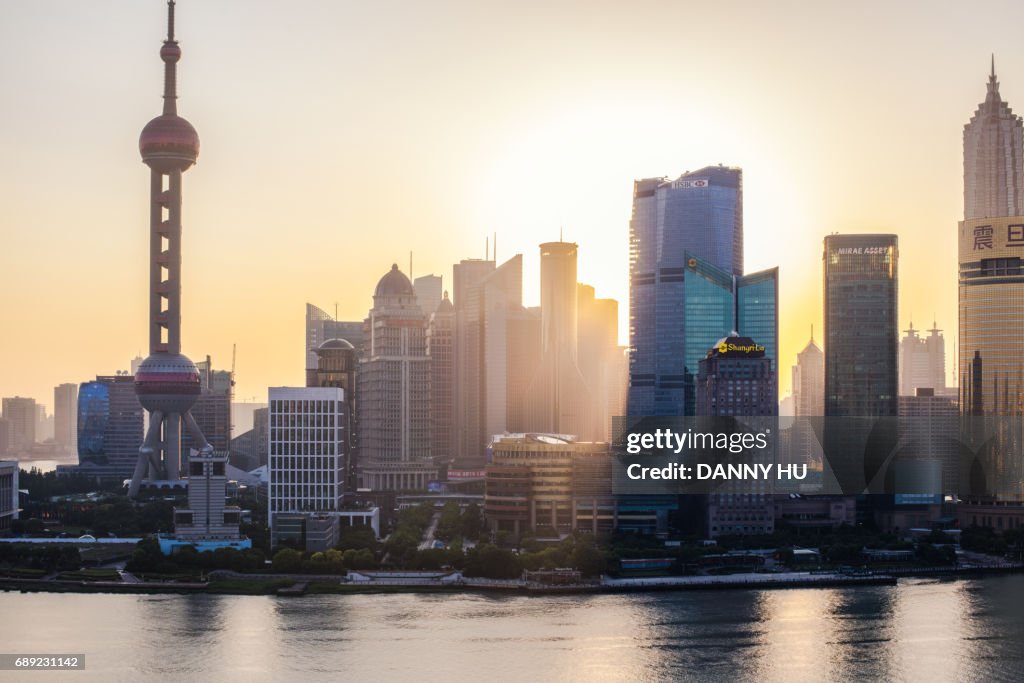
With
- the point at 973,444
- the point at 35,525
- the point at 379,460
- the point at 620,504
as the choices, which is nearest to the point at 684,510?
the point at 620,504

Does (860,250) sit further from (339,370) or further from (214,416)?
(214,416)

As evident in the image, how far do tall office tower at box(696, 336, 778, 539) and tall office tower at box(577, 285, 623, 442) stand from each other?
179ft

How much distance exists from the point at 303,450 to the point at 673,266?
138 ft

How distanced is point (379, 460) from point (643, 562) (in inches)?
1562

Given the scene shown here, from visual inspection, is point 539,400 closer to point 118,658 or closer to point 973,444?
point 973,444

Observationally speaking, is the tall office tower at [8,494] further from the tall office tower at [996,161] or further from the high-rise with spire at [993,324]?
the tall office tower at [996,161]

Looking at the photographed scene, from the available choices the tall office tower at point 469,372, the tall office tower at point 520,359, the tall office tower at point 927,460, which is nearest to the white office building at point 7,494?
the tall office tower at point 469,372

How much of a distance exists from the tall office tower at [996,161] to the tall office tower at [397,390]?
43.5 m

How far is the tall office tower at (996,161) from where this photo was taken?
101m

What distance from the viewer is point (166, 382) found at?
97.4 metres

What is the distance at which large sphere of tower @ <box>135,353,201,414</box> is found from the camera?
97.3 meters

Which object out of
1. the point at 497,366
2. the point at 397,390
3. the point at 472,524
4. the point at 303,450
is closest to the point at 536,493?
the point at 472,524

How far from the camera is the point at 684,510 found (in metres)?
74.5

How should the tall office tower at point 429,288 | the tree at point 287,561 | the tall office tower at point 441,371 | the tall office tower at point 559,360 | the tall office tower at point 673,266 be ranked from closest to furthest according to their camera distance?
the tree at point 287,561
the tall office tower at point 673,266
the tall office tower at point 441,371
the tall office tower at point 559,360
the tall office tower at point 429,288
